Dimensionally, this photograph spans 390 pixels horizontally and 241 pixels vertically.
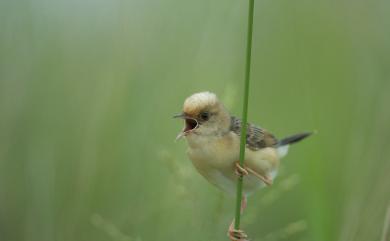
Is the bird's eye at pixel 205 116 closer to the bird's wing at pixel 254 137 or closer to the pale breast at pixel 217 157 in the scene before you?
the pale breast at pixel 217 157

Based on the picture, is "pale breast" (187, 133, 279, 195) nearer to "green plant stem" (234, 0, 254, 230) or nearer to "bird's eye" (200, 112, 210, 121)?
"bird's eye" (200, 112, 210, 121)

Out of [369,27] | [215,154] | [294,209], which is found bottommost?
[215,154]

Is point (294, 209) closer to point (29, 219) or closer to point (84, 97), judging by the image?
point (84, 97)

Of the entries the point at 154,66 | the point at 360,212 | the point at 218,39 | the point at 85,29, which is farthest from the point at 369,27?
the point at 360,212

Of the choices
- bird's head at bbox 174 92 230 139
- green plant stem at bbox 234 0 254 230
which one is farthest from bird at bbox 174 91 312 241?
green plant stem at bbox 234 0 254 230

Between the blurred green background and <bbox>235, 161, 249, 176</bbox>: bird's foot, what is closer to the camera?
<bbox>235, 161, 249, 176</bbox>: bird's foot

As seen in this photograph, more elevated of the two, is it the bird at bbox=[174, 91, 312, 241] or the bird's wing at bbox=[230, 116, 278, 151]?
the bird's wing at bbox=[230, 116, 278, 151]
